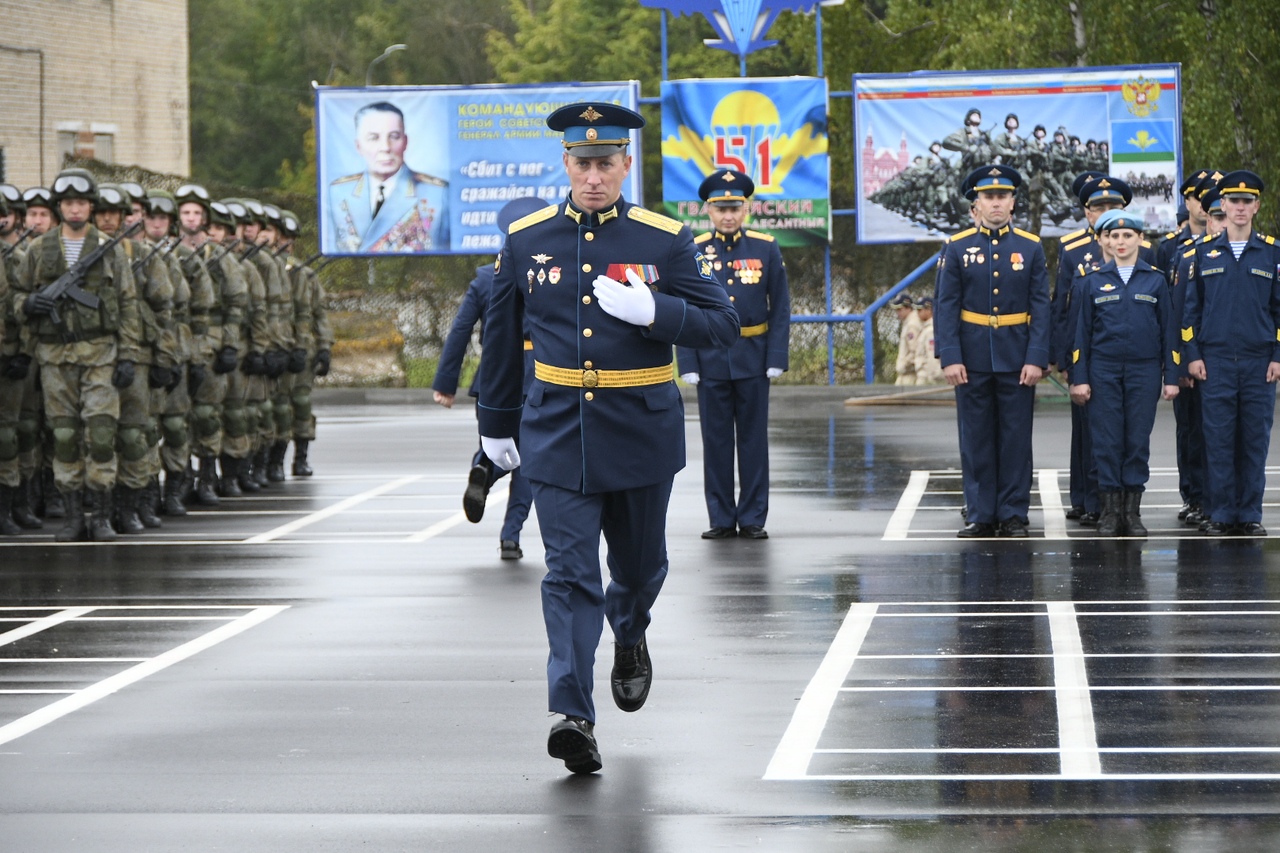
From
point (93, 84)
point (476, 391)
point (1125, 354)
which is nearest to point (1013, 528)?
point (1125, 354)

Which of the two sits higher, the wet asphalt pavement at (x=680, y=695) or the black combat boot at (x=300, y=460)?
the black combat boot at (x=300, y=460)

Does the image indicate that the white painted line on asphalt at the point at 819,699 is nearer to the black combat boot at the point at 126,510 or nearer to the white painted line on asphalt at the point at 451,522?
the white painted line on asphalt at the point at 451,522

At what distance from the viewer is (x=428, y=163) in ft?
88.8

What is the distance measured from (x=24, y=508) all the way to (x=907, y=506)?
5910mm

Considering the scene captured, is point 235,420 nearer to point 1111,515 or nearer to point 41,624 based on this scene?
point 41,624

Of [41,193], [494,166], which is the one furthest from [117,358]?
[494,166]

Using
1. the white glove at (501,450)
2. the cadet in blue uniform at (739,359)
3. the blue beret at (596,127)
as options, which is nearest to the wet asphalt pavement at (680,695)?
the cadet in blue uniform at (739,359)

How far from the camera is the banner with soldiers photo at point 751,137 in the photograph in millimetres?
25891

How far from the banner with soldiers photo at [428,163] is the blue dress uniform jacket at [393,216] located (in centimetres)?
1

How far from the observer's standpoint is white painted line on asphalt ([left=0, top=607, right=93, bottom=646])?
9.51m

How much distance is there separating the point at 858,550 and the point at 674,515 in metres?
2.29

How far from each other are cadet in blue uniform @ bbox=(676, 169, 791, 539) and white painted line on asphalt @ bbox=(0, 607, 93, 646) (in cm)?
409

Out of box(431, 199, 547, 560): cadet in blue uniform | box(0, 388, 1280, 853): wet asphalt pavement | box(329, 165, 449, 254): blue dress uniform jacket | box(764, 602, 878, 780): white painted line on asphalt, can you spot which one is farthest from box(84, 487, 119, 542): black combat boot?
box(329, 165, 449, 254): blue dress uniform jacket

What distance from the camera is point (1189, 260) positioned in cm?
1277
